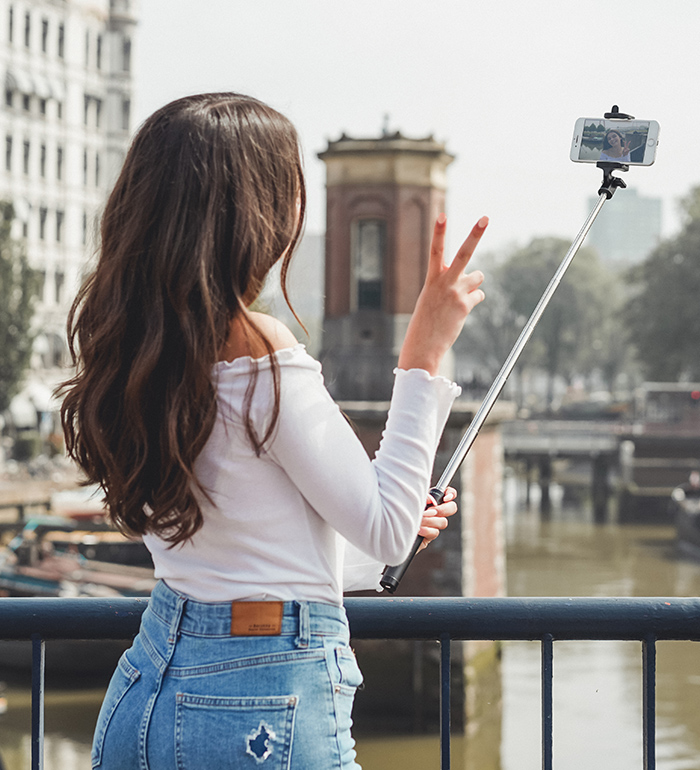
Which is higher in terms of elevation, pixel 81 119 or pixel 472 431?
pixel 81 119

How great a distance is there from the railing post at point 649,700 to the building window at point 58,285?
156ft

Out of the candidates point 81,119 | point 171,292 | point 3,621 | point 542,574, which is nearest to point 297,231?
point 171,292

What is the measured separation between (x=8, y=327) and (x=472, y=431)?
33888 millimetres

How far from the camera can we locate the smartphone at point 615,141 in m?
2.00

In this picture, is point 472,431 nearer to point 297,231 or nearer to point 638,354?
point 297,231

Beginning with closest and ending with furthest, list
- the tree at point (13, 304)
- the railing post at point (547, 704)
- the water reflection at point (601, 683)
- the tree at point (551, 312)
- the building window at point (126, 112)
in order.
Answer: the railing post at point (547, 704)
the water reflection at point (601, 683)
the tree at point (13, 304)
the building window at point (126, 112)
the tree at point (551, 312)

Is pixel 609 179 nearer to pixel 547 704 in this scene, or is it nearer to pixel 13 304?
pixel 547 704

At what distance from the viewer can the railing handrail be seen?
2031 millimetres

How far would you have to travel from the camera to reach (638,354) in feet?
170

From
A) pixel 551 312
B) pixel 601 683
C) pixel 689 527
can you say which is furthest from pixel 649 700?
pixel 551 312

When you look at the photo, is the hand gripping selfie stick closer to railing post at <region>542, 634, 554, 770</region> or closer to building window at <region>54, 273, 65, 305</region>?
railing post at <region>542, 634, 554, 770</region>

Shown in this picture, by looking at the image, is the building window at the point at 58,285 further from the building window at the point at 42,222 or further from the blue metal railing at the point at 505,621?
the blue metal railing at the point at 505,621

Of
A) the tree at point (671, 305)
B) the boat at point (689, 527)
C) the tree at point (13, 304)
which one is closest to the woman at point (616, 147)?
the tree at point (13, 304)

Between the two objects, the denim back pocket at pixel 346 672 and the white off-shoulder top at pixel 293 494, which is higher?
the white off-shoulder top at pixel 293 494
